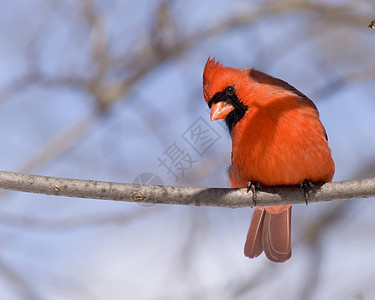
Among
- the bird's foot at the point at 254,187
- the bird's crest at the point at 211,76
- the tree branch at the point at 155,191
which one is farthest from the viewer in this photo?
the bird's crest at the point at 211,76

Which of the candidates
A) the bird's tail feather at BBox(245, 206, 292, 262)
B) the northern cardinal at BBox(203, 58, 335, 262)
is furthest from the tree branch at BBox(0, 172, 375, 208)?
the bird's tail feather at BBox(245, 206, 292, 262)

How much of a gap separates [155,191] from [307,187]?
63cm

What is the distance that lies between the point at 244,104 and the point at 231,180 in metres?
0.34

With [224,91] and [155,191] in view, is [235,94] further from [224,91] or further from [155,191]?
[155,191]

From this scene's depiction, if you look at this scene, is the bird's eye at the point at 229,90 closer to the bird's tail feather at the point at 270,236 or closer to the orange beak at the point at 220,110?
the orange beak at the point at 220,110

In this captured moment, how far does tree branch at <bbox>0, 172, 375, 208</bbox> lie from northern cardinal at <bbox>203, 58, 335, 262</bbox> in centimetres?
13

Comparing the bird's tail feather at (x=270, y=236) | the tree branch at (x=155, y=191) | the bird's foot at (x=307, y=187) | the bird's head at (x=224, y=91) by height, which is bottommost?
the tree branch at (x=155, y=191)

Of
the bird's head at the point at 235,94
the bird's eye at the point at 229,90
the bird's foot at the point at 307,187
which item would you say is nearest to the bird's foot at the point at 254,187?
the bird's foot at the point at 307,187

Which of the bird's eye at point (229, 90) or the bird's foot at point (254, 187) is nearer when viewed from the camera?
the bird's foot at point (254, 187)

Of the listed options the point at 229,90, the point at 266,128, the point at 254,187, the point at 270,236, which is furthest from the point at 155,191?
the point at 270,236

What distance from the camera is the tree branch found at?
6.19 feet

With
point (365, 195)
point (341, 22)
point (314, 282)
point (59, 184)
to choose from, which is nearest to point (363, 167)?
point (314, 282)

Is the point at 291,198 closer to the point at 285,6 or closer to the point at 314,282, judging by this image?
the point at 314,282

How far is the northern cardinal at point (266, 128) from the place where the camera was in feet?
7.34
